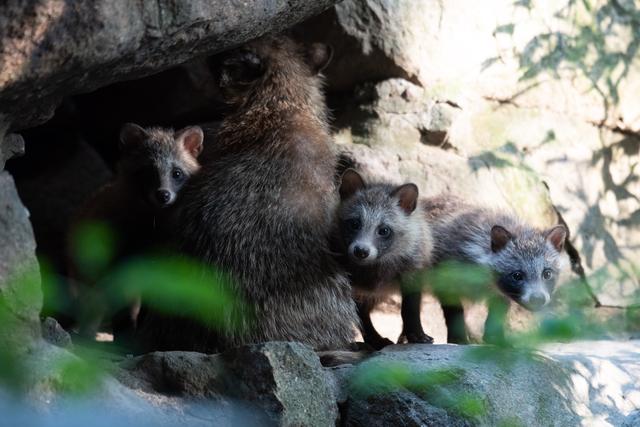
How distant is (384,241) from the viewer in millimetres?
6262

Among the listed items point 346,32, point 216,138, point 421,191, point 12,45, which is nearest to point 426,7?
point 346,32

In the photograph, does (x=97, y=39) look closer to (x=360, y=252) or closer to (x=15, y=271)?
(x=15, y=271)

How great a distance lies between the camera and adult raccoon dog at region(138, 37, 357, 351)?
5770mm

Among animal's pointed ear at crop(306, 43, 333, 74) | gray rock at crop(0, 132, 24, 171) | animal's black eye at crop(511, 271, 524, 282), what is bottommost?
animal's black eye at crop(511, 271, 524, 282)

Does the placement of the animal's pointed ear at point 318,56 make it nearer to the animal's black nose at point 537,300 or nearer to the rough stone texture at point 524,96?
the rough stone texture at point 524,96

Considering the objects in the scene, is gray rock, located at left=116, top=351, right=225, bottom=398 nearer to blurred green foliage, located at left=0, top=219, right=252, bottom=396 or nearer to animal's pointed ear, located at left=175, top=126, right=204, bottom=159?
blurred green foliage, located at left=0, top=219, right=252, bottom=396

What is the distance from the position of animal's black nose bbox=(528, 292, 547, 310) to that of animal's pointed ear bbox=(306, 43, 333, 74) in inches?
84.4

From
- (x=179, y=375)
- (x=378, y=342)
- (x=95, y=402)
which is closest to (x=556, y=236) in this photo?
(x=378, y=342)

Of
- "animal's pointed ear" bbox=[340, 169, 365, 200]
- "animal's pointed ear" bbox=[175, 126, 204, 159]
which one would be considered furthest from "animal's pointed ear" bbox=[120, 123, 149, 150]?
"animal's pointed ear" bbox=[340, 169, 365, 200]

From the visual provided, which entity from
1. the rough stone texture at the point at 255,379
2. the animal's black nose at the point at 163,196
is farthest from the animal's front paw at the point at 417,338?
the animal's black nose at the point at 163,196

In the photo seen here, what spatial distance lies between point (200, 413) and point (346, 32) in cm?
385

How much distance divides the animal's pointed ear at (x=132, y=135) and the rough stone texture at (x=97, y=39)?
1759 millimetres

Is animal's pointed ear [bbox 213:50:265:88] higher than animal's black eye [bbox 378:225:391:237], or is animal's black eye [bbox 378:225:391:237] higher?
animal's pointed ear [bbox 213:50:265:88]

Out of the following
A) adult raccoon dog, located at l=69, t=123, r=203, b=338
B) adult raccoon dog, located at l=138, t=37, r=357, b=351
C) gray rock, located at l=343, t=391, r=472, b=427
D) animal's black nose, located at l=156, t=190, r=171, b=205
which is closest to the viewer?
gray rock, located at l=343, t=391, r=472, b=427
